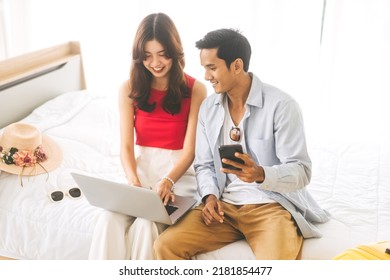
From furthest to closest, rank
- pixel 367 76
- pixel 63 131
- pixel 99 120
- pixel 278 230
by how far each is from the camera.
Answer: pixel 367 76 → pixel 99 120 → pixel 63 131 → pixel 278 230

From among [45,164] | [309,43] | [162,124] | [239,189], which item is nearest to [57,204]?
[45,164]

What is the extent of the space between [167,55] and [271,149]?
19.6 inches

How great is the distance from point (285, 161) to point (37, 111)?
1.27m

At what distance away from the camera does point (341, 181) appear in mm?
1689

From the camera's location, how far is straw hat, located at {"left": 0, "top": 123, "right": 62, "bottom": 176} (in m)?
1.61

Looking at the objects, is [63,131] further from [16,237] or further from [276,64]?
A: [276,64]

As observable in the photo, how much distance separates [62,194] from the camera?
5.08 ft

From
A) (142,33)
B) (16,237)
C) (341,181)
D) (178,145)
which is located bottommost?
(16,237)

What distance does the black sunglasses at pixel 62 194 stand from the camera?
1.53 meters

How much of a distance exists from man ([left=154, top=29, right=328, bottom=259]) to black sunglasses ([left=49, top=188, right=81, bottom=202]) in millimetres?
421

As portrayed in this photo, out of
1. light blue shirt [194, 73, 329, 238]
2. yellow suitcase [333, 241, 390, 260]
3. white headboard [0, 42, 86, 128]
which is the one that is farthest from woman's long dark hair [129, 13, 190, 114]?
yellow suitcase [333, 241, 390, 260]

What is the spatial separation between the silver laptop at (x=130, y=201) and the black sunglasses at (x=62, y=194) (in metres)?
0.17

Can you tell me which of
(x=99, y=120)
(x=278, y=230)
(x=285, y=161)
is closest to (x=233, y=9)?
(x=99, y=120)

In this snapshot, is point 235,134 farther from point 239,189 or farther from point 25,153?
point 25,153
